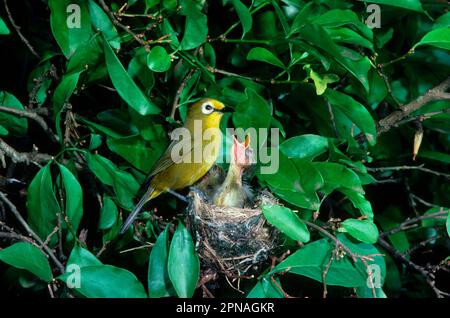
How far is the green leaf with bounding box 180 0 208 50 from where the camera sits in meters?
3.43

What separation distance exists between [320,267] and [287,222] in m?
0.37

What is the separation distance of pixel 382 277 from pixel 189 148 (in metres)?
1.60

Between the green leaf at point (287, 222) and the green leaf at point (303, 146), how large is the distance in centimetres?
46

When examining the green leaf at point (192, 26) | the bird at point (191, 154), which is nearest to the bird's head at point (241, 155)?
the bird at point (191, 154)

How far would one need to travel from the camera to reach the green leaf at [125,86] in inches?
125

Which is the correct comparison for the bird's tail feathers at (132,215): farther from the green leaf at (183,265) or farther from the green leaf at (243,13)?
the green leaf at (243,13)

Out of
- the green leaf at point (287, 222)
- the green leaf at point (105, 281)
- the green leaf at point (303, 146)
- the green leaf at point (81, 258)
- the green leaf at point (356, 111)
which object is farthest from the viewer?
the green leaf at point (303, 146)

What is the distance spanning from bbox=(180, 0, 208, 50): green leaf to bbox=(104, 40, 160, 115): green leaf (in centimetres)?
37

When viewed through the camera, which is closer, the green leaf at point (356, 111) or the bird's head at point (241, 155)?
the green leaf at point (356, 111)

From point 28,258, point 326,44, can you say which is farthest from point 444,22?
point 28,258

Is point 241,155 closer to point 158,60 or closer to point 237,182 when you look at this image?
point 237,182

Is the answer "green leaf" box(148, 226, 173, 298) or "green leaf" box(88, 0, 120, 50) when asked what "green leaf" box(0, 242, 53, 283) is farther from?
"green leaf" box(88, 0, 120, 50)

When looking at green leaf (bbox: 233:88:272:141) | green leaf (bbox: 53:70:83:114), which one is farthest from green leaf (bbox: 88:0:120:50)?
green leaf (bbox: 233:88:272:141)

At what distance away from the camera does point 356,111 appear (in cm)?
346
